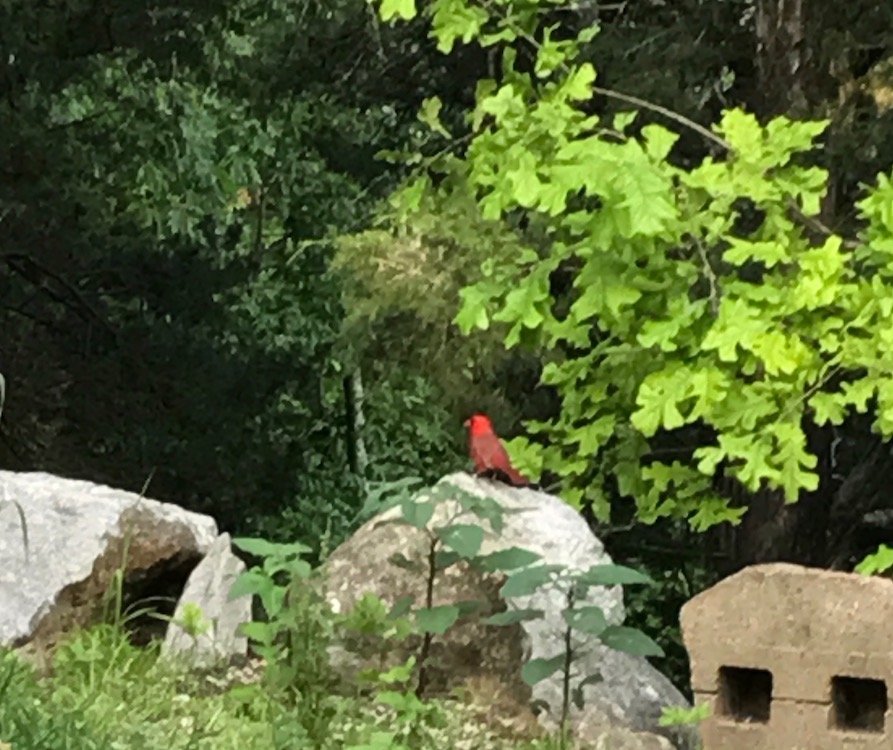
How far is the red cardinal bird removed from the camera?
10.2 ft

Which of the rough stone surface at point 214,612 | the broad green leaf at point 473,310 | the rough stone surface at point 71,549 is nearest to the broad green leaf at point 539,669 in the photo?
the rough stone surface at point 214,612

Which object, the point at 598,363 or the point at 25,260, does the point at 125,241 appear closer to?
the point at 25,260

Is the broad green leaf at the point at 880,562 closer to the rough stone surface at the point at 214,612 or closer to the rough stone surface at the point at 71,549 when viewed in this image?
the rough stone surface at the point at 214,612

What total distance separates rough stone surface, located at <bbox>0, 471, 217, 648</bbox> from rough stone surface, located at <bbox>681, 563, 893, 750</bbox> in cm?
113

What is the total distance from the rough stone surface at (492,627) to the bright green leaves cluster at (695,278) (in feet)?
1.17

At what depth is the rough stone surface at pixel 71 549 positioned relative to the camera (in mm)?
2818

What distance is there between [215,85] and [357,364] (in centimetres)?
287

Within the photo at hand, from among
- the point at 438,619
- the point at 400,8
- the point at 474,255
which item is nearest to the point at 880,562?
the point at 438,619

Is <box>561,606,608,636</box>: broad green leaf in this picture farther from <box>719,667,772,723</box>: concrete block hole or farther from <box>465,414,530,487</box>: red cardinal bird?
<box>465,414,530,487</box>: red cardinal bird

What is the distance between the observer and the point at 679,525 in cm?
595

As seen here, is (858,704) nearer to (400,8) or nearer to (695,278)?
(695,278)

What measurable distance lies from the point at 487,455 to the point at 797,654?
0.92 metres

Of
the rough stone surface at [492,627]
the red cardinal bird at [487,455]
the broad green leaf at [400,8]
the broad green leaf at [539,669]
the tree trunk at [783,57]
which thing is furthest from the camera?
the tree trunk at [783,57]

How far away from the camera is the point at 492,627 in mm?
2896
